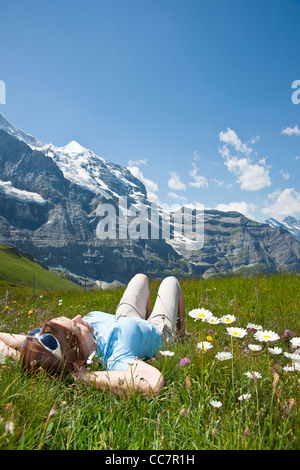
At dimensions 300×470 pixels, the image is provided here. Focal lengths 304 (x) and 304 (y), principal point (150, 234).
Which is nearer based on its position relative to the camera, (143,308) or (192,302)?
(143,308)

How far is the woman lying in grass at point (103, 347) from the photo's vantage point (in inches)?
112

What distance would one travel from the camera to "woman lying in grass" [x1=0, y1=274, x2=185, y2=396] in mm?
2853

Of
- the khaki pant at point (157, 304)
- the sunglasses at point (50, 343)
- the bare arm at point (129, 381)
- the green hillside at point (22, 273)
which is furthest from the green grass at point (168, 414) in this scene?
the green hillside at point (22, 273)

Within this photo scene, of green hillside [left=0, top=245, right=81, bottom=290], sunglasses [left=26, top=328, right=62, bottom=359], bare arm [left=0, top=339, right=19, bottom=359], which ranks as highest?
sunglasses [left=26, top=328, right=62, bottom=359]

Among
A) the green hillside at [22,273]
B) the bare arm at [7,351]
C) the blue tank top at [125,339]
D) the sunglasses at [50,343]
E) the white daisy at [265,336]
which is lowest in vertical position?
the green hillside at [22,273]

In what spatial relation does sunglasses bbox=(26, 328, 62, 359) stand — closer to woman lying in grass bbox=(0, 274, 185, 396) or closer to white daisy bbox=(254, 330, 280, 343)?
woman lying in grass bbox=(0, 274, 185, 396)

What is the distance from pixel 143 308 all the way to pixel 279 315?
8.28 ft

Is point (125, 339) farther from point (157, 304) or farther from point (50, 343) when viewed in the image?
point (157, 304)

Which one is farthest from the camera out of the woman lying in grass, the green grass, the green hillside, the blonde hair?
the green hillside

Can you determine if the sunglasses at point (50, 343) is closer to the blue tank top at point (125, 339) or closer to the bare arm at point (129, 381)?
the bare arm at point (129, 381)

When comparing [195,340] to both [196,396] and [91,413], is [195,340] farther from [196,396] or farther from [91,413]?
[91,413]

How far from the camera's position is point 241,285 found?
8.70 meters

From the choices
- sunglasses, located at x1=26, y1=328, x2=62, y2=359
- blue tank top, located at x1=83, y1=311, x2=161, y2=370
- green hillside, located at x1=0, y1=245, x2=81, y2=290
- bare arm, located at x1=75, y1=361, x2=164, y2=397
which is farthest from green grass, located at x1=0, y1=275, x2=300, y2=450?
green hillside, located at x1=0, y1=245, x2=81, y2=290
